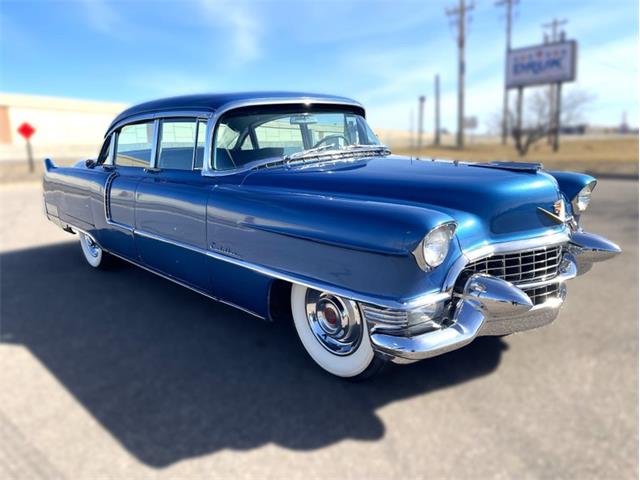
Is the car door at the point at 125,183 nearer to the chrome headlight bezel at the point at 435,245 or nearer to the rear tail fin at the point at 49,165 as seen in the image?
the rear tail fin at the point at 49,165

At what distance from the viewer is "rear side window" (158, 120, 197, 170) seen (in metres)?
2.16

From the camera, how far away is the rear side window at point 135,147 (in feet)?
6.98

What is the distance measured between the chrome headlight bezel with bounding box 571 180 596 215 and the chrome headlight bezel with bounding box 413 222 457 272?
1082 mm

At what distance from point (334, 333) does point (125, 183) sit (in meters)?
1.18

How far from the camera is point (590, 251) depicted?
4.77ft

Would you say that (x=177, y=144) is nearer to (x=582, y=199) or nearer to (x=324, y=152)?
(x=324, y=152)

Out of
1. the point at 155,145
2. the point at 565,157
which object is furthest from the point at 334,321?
the point at 565,157

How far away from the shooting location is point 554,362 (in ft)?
431

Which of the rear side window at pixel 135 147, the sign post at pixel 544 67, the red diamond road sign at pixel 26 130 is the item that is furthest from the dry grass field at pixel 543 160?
the sign post at pixel 544 67

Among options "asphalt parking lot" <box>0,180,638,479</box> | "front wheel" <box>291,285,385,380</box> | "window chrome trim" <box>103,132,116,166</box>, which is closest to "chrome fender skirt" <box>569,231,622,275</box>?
"front wheel" <box>291,285,385,380</box>

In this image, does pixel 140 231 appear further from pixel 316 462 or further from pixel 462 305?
pixel 316 462

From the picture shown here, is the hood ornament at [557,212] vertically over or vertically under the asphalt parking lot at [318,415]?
over

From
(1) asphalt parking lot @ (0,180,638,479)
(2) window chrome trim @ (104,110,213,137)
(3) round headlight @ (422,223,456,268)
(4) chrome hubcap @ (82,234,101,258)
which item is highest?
(2) window chrome trim @ (104,110,213,137)

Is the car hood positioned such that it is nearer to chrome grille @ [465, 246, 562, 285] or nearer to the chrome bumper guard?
chrome grille @ [465, 246, 562, 285]
